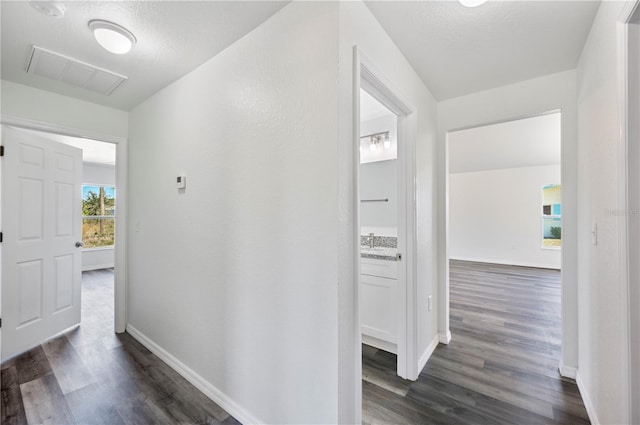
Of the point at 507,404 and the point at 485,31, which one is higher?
the point at 485,31

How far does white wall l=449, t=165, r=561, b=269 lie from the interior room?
14.9 feet

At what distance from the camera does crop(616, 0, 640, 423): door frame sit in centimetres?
112

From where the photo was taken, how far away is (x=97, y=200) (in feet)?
20.4

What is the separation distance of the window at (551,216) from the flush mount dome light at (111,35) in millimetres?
8384

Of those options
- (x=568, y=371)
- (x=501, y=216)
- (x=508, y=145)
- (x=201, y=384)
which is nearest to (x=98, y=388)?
(x=201, y=384)

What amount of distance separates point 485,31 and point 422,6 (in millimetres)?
530

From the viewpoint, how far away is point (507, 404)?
183 cm

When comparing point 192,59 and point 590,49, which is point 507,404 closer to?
point 590,49

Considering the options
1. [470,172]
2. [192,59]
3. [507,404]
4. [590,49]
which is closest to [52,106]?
[192,59]

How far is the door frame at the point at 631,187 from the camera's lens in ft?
3.69

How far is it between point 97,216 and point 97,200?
1.25 feet

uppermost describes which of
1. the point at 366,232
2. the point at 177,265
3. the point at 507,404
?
the point at 366,232

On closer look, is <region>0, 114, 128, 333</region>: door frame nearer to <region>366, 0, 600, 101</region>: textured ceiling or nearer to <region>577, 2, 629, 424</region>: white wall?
<region>366, 0, 600, 101</region>: textured ceiling

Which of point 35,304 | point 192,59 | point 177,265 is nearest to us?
point 192,59
